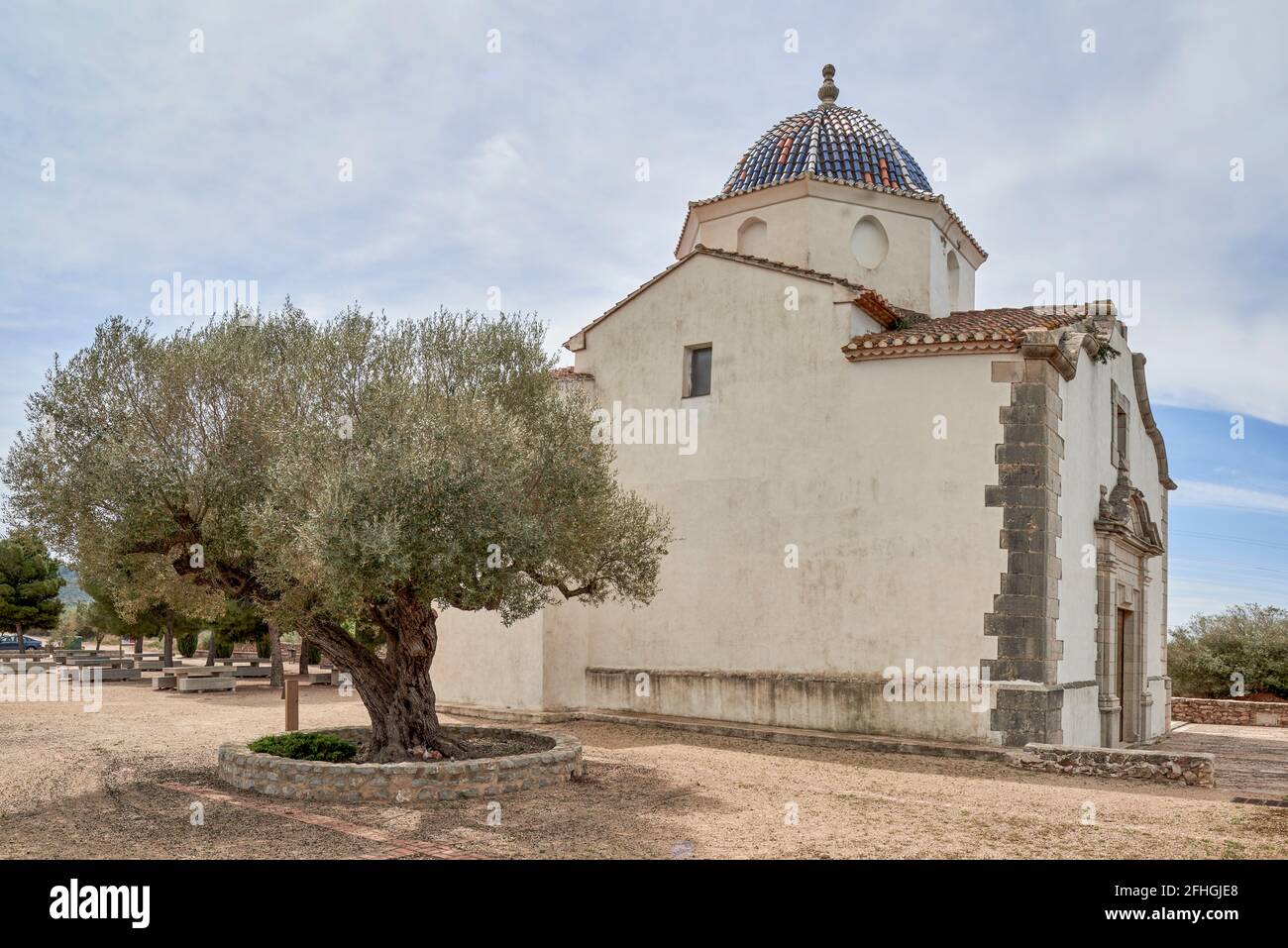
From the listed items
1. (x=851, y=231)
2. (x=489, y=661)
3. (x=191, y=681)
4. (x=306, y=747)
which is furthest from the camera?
(x=191, y=681)

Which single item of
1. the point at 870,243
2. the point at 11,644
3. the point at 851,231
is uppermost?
the point at 851,231

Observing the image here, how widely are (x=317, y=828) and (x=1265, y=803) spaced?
404 inches

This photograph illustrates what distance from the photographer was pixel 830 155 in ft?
64.3

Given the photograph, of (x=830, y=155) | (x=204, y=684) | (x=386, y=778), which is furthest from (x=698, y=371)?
(x=204, y=684)

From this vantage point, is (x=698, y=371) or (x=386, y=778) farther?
(x=698, y=371)

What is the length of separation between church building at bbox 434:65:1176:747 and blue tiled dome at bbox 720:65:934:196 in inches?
2.5

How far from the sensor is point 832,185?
18.7m

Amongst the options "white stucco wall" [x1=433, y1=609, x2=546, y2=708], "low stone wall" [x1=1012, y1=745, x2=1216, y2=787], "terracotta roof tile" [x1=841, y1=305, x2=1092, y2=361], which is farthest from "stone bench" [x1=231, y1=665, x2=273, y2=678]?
"low stone wall" [x1=1012, y1=745, x2=1216, y2=787]

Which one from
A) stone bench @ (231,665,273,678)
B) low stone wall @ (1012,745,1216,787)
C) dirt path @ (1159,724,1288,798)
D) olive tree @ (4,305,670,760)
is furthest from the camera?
stone bench @ (231,665,273,678)

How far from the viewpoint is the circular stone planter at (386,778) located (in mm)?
10547

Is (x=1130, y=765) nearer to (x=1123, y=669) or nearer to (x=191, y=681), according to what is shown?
(x=1123, y=669)

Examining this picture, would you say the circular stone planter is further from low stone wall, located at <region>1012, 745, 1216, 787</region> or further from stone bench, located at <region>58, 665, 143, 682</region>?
stone bench, located at <region>58, 665, 143, 682</region>

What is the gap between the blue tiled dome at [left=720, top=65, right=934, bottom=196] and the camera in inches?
762

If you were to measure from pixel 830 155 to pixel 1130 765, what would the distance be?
12312 mm
